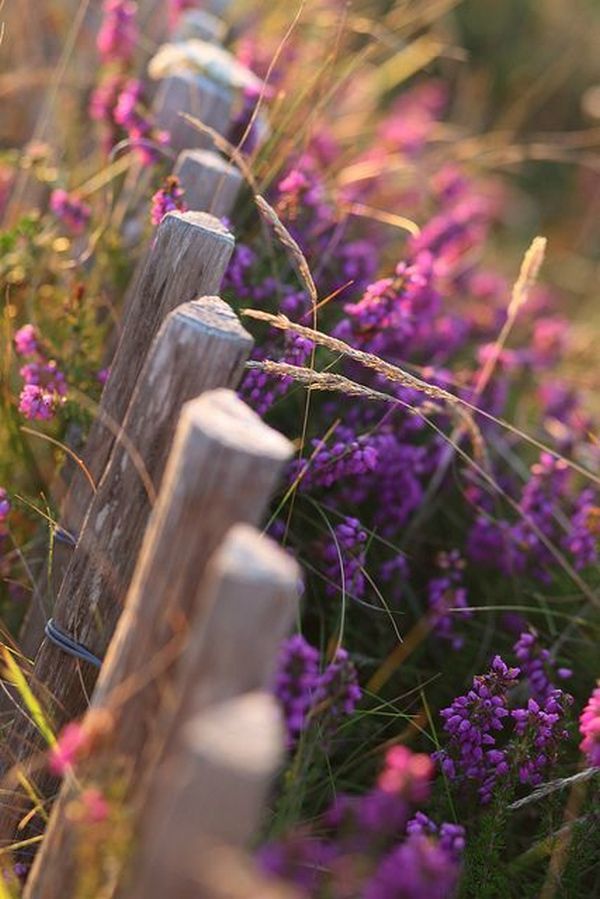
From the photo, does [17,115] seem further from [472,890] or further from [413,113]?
[472,890]

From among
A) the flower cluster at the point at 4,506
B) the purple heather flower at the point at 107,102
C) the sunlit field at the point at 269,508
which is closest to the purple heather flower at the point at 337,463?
the sunlit field at the point at 269,508

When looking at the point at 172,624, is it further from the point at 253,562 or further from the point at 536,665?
the point at 536,665

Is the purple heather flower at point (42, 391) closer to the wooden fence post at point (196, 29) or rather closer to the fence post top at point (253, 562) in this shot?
the fence post top at point (253, 562)

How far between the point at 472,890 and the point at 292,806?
18.2 inches

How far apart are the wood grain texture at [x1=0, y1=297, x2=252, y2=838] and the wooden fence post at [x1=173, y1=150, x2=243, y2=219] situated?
0.99 m

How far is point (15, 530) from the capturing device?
2.68 m

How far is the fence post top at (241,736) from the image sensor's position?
3.73ft

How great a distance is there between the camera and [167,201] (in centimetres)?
254

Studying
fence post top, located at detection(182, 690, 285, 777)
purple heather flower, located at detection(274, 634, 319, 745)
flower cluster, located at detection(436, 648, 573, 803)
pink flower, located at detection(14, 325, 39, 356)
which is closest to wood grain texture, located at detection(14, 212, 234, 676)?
pink flower, located at detection(14, 325, 39, 356)

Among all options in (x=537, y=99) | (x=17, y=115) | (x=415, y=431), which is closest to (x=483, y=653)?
(x=415, y=431)

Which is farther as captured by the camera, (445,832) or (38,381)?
(38,381)

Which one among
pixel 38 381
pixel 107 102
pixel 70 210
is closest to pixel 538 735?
pixel 38 381

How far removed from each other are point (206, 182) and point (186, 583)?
1.51 meters

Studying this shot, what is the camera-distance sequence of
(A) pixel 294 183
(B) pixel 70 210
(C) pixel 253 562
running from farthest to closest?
(B) pixel 70 210
(A) pixel 294 183
(C) pixel 253 562
